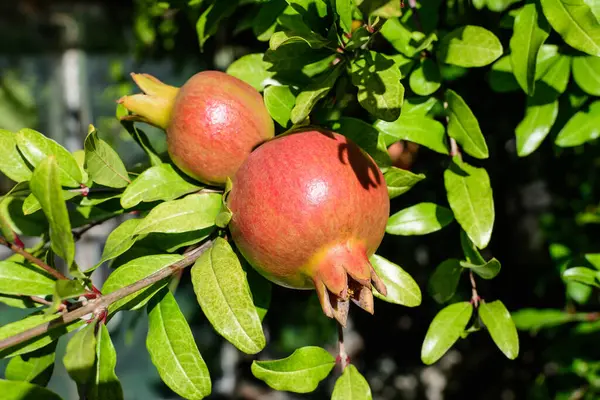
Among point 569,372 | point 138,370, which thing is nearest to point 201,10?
point 569,372

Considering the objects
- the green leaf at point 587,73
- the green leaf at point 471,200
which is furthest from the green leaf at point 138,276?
the green leaf at point 587,73

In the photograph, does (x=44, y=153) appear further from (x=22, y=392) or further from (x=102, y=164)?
(x=22, y=392)

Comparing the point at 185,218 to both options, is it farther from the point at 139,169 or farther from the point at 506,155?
the point at 506,155

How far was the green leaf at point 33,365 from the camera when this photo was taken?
2.41 feet

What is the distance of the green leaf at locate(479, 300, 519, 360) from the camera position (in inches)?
29.0

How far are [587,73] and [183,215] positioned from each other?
542mm

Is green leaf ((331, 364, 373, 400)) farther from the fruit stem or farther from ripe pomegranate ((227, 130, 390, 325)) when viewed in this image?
the fruit stem

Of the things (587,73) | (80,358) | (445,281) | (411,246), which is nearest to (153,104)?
(80,358)

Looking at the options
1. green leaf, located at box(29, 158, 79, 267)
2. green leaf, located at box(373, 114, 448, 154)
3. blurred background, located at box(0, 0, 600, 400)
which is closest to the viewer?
green leaf, located at box(29, 158, 79, 267)

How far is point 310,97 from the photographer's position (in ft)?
2.05

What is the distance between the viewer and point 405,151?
989mm

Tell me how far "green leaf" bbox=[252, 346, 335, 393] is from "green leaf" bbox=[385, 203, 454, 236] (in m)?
0.18

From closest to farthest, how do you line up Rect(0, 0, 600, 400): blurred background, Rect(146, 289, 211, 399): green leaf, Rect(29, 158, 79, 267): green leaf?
Rect(29, 158, 79, 267): green leaf < Rect(146, 289, 211, 399): green leaf < Rect(0, 0, 600, 400): blurred background

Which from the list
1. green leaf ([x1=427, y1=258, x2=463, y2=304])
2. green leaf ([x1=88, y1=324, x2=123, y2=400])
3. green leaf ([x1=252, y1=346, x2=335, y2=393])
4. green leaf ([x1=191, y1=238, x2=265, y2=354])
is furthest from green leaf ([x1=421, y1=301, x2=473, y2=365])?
green leaf ([x1=88, y1=324, x2=123, y2=400])
